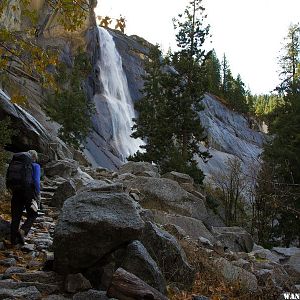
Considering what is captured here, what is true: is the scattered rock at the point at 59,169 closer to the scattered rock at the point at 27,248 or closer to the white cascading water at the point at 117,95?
the scattered rock at the point at 27,248

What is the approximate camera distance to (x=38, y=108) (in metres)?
38.4

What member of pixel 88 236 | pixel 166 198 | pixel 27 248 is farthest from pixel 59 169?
pixel 88 236

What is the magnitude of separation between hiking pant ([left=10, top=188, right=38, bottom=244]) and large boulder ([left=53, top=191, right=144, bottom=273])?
1.83m

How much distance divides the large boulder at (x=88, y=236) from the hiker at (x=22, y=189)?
1842 millimetres

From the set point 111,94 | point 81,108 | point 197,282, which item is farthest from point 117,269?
point 111,94

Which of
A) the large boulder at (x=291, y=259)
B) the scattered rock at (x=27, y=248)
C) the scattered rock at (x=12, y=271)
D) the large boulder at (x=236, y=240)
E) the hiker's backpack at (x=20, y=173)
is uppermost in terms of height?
the hiker's backpack at (x=20, y=173)

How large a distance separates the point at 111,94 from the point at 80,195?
1719 inches

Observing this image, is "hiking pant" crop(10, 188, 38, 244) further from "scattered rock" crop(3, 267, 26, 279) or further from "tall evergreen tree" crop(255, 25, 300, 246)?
"tall evergreen tree" crop(255, 25, 300, 246)

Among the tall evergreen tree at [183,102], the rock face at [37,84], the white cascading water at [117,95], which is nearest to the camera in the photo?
the rock face at [37,84]

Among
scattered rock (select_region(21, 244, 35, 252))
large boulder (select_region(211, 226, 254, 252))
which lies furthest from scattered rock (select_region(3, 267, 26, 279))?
large boulder (select_region(211, 226, 254, 252))

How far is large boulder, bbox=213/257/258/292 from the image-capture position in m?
7.42

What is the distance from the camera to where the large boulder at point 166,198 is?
15.0 meters

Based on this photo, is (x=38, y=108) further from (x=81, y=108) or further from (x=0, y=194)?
(x=0, y=194)

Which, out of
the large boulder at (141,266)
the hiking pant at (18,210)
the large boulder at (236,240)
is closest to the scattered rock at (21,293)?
the large boulder at (141,266)
